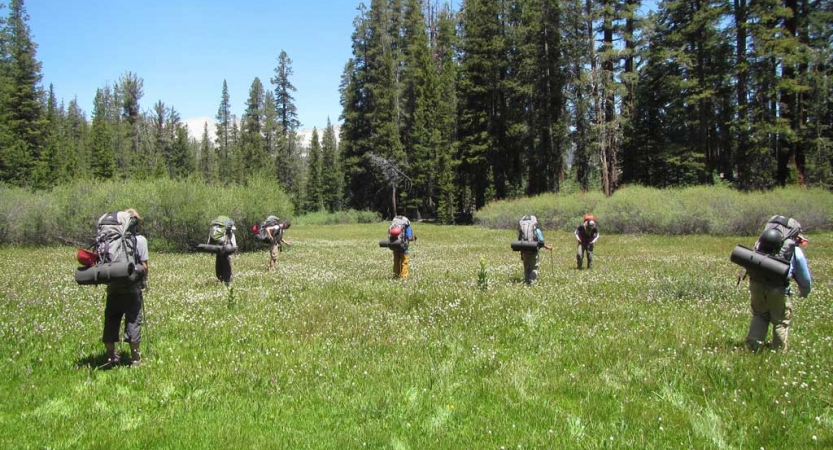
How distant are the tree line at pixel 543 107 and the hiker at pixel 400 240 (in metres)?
25.3

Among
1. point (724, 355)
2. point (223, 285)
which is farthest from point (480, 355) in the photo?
point (223, 285)

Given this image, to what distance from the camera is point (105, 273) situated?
6.11 m

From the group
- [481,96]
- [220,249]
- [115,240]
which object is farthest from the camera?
[481,96]

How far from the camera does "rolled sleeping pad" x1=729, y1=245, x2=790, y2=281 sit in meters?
6.24

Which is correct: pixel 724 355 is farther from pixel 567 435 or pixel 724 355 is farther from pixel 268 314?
pixel 268 314

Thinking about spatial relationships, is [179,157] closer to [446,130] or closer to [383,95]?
[383,95]

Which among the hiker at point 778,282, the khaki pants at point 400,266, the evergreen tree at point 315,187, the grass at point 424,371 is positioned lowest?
the grass at point 424,371

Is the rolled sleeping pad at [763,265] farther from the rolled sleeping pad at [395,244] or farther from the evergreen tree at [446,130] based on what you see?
the evergreen tree at [446,130]

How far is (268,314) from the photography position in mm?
10094

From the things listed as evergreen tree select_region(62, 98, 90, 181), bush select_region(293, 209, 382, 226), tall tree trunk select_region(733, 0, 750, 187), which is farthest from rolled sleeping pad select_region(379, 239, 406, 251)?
evergreen tree select_region(62, 98, 90, 181)

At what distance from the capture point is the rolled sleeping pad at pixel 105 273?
6055mm

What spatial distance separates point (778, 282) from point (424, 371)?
16.2 feet

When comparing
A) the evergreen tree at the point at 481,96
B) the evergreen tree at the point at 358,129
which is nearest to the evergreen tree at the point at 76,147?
the evergreen tree at the point at 358,129

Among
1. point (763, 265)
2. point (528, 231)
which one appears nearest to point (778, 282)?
point (763, 265)
